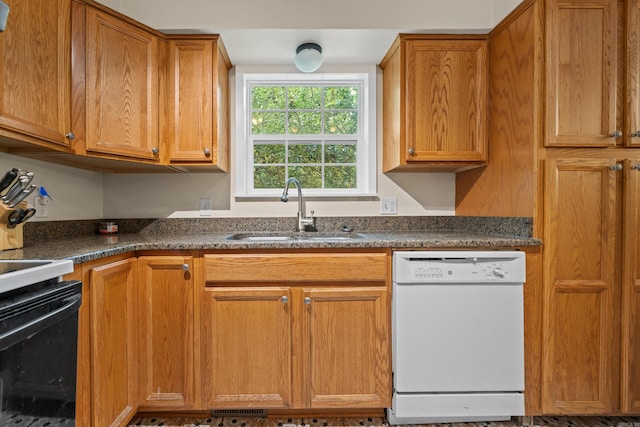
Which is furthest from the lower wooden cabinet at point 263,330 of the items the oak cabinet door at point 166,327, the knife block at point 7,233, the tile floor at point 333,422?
the knife block at point 7,233

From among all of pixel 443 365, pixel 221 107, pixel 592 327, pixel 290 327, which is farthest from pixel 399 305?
pixel 221 107

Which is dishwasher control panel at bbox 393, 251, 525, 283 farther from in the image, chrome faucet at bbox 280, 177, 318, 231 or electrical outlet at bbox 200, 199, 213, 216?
electrical outlet at bbox 200, 199, 213, 216

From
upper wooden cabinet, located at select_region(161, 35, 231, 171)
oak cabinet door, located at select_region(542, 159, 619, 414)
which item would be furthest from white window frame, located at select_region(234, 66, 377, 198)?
oak cabinet door, located at select_region(542, 159, 619, 414)

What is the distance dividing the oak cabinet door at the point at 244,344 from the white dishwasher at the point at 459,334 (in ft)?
1.88

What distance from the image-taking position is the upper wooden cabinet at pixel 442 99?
1941mm

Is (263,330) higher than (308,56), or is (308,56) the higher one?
(308,56)

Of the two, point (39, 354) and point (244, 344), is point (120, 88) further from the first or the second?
point (244, 344)

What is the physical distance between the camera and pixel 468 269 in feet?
5.30

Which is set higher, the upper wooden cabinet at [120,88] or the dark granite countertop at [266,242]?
the upper wooden cabinet at [120,88]

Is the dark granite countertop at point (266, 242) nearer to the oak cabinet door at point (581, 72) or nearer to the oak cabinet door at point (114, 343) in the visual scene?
the oak cabinet door at point (114, 343)

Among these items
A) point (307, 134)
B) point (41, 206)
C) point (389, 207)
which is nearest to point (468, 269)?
point (389, 207)

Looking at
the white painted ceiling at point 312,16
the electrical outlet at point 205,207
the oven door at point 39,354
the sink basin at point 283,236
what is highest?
the white painted ceiling at point 312,16

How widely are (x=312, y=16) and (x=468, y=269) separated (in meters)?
1.60

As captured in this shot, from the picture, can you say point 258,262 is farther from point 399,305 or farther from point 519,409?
point 519,409
